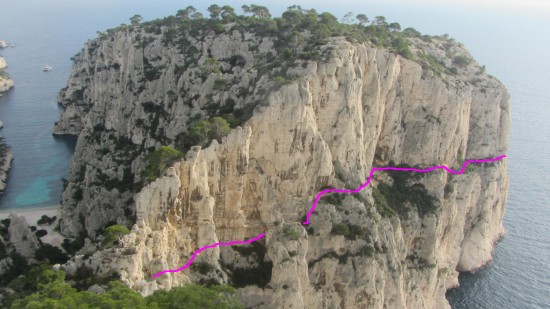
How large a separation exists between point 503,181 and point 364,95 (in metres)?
41.7

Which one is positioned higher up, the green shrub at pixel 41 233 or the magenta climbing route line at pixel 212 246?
the magenta climbing route line at pixel 212 246

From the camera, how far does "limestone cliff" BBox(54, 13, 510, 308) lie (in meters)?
48.1

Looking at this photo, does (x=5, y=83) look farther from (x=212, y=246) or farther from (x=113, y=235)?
(x=212, y=246)

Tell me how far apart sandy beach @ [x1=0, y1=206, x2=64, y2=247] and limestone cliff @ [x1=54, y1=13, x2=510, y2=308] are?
3805mm

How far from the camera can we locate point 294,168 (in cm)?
5494

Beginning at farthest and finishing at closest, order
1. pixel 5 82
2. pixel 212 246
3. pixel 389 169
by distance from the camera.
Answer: pixel 5 82 → pixel 389 169 → pixel 212 246

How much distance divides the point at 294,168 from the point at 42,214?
65.3 metres

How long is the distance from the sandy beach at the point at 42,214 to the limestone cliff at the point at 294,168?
381 cm

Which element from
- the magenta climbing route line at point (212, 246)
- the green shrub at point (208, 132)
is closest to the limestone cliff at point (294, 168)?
the magenta climbing route line at point (212, 246)

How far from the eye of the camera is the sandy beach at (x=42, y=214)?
277 feet

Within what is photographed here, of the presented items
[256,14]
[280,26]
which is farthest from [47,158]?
[280,26]

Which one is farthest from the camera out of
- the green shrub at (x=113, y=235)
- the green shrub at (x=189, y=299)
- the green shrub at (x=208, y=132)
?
the green shrub at (x=208, y=132)

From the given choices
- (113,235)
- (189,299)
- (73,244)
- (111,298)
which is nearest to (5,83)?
(73,244)

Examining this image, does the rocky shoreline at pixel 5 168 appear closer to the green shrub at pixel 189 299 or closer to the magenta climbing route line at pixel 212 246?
the magenta climbing route line at pixel 212 246
